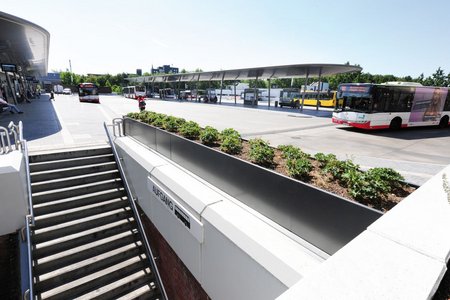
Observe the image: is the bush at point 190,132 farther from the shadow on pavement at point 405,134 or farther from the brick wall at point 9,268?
the shadow on pavement at point 405,134

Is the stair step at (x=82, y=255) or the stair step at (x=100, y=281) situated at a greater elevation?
the stair step at (x=82, y=255)

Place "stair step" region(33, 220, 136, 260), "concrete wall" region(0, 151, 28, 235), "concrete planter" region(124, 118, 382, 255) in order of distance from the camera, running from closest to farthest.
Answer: "concrete planter" region(124, 118, 382, 255) < "concrete wall" region(0, 151, 28, 235) < "stair step" region(33, 220, 136, 260)

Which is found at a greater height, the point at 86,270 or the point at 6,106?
the point at 6,106

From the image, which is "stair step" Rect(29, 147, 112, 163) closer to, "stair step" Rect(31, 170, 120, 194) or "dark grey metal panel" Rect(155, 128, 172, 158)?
"stair step" Rect(31, 170, 120, 194)

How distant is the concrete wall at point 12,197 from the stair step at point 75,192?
1.54 meters

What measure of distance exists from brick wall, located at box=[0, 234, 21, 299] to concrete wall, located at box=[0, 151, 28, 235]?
17.4 inches

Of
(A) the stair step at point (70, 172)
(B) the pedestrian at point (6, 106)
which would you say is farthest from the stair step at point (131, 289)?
(B) the pedestrian at point (6, 106)

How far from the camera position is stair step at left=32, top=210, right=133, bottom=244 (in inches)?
278

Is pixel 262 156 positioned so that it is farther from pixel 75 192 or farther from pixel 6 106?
pixel 6 106

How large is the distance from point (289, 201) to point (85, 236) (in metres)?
6.88

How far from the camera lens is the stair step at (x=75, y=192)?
7.78m

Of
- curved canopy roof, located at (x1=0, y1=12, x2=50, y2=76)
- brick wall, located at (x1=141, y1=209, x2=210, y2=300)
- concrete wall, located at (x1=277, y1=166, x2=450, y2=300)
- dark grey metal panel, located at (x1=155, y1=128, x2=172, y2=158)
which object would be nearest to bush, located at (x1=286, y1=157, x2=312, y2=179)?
concrete wall, located at (x1=277, y1=166, x2=450, y2=300)

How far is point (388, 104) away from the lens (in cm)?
1461

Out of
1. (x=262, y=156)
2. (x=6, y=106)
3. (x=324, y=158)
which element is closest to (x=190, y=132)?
(x=262, y=156)
